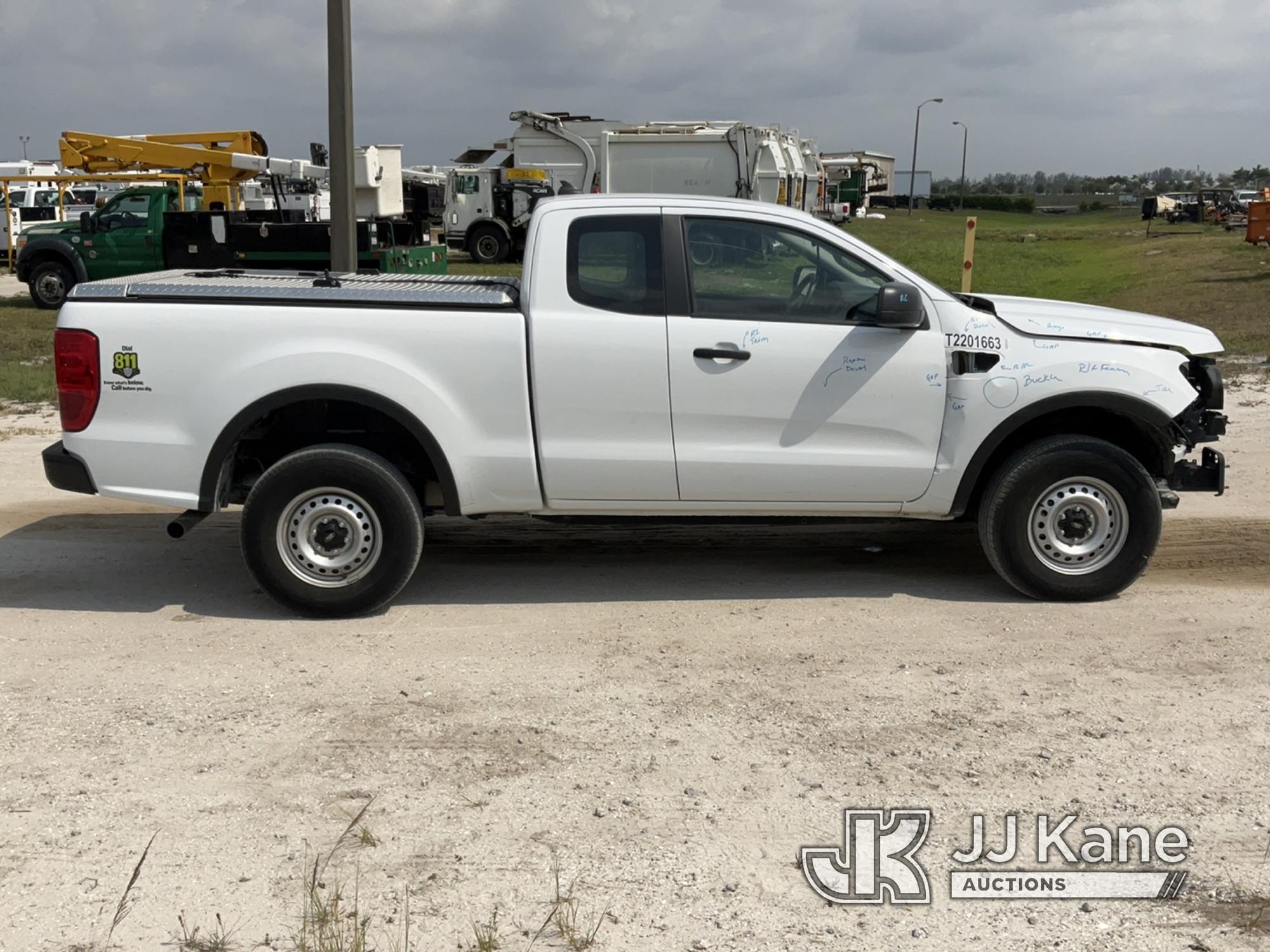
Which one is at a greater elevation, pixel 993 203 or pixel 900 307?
pixel 993 203

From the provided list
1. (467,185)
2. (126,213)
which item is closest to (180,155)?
(126,213)

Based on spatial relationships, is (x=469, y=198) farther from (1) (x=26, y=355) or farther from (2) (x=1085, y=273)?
(1) (x=26, y=355)

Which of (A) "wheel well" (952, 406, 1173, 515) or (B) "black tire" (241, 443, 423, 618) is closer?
(B) "black tire" (241, 443, 423, 618)

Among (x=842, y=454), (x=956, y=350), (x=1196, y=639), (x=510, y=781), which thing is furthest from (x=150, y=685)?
(x=1196, y=639)

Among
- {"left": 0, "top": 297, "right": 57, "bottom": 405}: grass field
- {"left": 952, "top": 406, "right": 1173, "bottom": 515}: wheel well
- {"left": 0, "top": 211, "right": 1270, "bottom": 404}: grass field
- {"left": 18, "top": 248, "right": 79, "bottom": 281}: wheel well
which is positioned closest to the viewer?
{"left": 952, "top": 406, "right": 1173, "bottom": 515}: wheel well

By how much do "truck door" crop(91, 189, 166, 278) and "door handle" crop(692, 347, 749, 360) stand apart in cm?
1784

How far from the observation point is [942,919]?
3.58 m

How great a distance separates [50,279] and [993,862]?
2181 centimetres

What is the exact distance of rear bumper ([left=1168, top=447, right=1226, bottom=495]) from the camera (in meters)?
6.28

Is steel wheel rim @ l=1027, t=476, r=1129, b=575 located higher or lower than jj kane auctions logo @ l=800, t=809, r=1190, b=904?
higher

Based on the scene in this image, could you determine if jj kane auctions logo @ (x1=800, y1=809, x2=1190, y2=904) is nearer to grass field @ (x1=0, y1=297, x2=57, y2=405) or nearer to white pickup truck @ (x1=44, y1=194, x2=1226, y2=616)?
white pickup truck @ (x1=44, y1=194, x2=1226, y2=616)

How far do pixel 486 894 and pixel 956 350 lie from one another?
136 inches

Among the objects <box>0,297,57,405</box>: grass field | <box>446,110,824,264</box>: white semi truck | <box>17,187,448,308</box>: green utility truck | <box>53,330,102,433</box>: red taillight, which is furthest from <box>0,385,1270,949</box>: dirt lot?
<box>446,110,824,264</box>: white semi truck

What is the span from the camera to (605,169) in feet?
107
